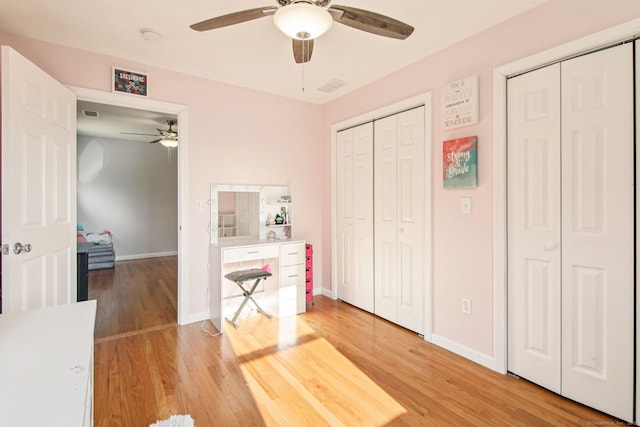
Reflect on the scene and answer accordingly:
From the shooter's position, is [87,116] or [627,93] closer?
[627,93]

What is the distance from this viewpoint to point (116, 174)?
6605 millimetres

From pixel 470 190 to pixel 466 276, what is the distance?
26.3 inches

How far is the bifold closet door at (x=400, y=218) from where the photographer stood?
293 cm

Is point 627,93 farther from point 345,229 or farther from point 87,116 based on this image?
point 87,116

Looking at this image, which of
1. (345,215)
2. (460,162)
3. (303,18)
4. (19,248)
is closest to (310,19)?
(303,18)

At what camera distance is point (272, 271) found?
11.9 feet

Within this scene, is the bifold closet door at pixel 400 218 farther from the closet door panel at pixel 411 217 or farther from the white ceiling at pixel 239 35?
the white ceiling at pixel 239 35

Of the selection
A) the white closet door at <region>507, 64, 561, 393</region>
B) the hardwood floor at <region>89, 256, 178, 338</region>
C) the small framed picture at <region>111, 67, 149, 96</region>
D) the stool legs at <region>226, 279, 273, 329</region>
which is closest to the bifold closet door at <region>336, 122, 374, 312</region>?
the stool legs at <region>226, 279, 273, 329</region>

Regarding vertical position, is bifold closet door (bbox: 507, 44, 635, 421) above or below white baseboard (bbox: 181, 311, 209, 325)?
above

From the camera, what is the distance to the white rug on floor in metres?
1.76

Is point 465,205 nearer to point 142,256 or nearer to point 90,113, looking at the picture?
point 90,113

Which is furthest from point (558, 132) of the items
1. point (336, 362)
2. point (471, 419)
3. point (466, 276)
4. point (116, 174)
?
point (116, 174)

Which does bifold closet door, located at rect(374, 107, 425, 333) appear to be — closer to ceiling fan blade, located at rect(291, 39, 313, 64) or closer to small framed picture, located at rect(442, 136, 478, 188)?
small framed picture, located at rect(442, 136, 478, 188)

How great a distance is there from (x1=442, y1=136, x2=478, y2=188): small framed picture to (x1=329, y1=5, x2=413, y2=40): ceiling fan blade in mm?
977
